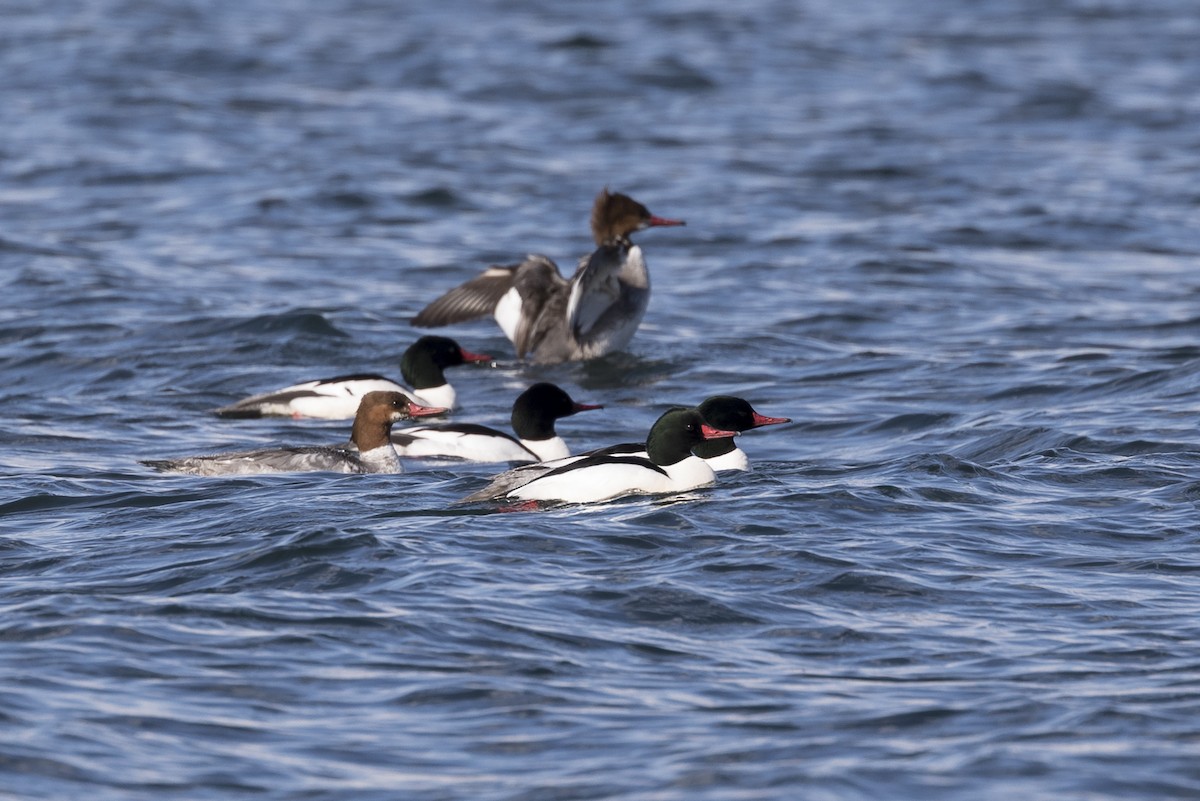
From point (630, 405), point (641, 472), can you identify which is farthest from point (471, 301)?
point (641, 472)

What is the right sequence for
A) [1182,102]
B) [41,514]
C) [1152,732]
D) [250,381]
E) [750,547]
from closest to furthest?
[1152,732] → [750,547] → [41,514] → [250,381] → [1182,102]

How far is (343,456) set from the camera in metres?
11.3

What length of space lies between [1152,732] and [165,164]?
18684 mm

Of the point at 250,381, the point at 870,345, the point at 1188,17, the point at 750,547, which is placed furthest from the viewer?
the point at 1188,17

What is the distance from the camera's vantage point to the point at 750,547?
8.84 meters

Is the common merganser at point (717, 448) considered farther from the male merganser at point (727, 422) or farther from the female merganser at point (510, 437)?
the female merganser at point (510, 437)

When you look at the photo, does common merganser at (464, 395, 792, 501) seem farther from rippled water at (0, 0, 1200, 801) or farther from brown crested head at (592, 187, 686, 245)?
brown crested head at (592, 187, 686, 245)

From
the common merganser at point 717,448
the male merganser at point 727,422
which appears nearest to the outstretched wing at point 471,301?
the common merganser at point 717,448

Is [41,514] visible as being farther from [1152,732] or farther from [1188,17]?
[1188,17]

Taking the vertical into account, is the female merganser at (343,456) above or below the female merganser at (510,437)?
above

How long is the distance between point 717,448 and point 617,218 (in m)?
5.38

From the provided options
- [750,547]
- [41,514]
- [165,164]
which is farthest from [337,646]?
[165,164]

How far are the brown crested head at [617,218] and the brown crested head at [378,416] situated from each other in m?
4.50

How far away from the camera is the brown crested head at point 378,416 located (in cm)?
1139
